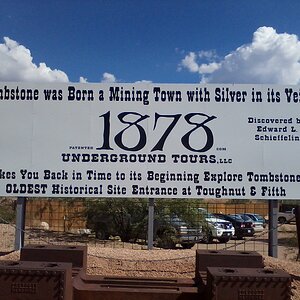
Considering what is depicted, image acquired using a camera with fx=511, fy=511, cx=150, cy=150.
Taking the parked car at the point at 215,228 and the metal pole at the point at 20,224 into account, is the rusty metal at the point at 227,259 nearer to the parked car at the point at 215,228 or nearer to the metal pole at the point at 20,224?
the metal pole at the point at 20,224

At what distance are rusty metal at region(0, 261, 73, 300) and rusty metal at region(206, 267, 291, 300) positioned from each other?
1.51 meters

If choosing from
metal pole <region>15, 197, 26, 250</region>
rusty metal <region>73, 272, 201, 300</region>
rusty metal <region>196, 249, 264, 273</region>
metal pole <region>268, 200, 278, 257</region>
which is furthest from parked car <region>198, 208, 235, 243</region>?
rusty metal <region>73, 272, 201, 300</region>

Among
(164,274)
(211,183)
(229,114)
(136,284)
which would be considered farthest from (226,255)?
(229,114)

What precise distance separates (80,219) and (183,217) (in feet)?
13.2

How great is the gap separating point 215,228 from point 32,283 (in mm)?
14954

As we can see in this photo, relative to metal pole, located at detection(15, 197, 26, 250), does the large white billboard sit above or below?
above

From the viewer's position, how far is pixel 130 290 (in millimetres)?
5805

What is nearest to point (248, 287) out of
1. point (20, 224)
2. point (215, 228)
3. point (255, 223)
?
point (20, 224)

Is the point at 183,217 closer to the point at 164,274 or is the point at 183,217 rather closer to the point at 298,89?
the point at 298,89

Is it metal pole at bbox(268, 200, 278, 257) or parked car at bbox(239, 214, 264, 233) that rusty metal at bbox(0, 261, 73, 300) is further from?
parked car at bbox(239, 214, 264, 233)

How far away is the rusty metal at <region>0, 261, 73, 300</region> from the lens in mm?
5074

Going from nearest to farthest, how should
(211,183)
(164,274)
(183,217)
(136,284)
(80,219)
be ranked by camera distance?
(136,284)
(164,274)
(211,183)
(183,217)
(80,219)

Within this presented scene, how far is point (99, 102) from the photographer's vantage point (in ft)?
34.3

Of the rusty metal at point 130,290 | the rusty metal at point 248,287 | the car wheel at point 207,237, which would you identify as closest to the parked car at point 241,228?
the car wheel at point 207,237
